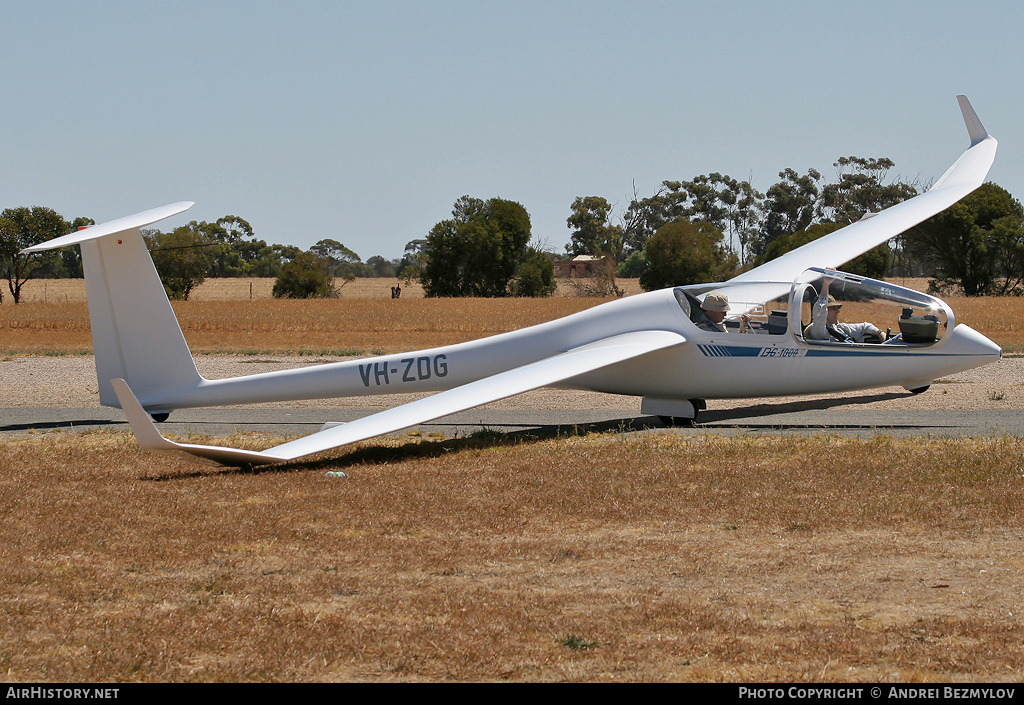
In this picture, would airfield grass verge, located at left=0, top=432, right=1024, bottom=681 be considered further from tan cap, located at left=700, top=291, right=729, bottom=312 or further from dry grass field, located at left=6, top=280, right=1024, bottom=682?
tan cap, located at left=700, top=291, right=729, bottom=312

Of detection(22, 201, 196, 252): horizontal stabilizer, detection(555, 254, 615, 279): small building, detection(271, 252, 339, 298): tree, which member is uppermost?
detection(555, 254, 615, 279): small building

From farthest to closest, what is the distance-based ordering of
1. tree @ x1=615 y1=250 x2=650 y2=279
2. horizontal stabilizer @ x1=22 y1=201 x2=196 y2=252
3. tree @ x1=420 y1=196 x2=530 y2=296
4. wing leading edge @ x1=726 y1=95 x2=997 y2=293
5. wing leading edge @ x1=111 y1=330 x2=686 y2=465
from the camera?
tree @ x1=615 y1=250 x2=650 y2=279 < tree @ x1=420 y1=196 x2=530 y2=296 < wing leading edge @ x1=726 y1=95 x2=997 y2=293 < horizontal stabilizer @ x1=22 y1=201 x2=196 y2=252 < wing leading edge @ x1=111 y1=330 x2=686 y2=465

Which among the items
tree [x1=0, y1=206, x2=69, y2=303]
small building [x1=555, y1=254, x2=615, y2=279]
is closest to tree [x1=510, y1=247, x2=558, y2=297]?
small building [x1=555, y1=254, x2=615, y2=279]

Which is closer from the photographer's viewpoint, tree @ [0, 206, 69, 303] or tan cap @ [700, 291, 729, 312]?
tan cap @ [700, 291, 729, 312]

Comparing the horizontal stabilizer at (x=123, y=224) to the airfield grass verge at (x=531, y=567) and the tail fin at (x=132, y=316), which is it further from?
the airfield grass verge at (x=531, y=567)

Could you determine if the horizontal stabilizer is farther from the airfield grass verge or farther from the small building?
the small building

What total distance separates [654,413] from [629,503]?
5622mm

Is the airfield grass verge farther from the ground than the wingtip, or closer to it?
closer to it

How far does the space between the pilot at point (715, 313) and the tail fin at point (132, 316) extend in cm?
760

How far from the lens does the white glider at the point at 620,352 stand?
13812 millimetres

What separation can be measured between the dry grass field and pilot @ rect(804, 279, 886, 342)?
6.47ft

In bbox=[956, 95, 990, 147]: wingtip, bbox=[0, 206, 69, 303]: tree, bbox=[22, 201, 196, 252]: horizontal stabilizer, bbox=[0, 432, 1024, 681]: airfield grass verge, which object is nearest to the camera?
bbox=[0, 432, 1024, 681]: airfield grass verge

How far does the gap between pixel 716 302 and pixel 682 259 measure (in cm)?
7064

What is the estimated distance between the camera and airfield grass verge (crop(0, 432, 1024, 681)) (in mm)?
5332
